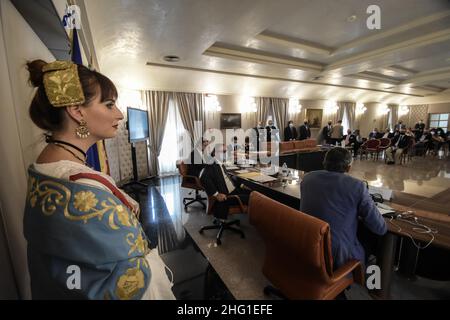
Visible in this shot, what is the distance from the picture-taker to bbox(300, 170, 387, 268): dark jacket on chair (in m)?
1.35

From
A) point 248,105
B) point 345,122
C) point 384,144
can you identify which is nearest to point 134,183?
point 248,105

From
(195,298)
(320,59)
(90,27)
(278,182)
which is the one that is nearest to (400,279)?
(278,182)

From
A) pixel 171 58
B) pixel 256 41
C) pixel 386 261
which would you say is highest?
pixel 256 41

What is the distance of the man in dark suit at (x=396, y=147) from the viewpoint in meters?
6.58

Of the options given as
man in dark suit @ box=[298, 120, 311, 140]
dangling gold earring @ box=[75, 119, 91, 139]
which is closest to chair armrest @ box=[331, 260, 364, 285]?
dangling gold earring @ box=[75, 119, 91, 139]

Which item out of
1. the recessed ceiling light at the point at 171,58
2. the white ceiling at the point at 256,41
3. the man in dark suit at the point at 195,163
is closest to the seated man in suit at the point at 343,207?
the white ceiling at the point at 256,41

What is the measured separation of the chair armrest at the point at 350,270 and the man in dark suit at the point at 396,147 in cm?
732

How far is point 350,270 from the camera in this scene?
1313mm

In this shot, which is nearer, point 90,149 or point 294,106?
point 90,149

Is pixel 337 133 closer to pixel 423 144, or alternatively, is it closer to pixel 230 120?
pixel 423 144

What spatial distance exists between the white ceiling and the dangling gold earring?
6.52 ft

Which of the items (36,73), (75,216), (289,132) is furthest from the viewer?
(289,132)

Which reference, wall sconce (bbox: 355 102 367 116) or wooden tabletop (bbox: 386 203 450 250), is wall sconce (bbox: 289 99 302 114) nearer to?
wall sconce (bbox: 355 102 367 116)

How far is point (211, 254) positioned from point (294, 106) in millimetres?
7828
